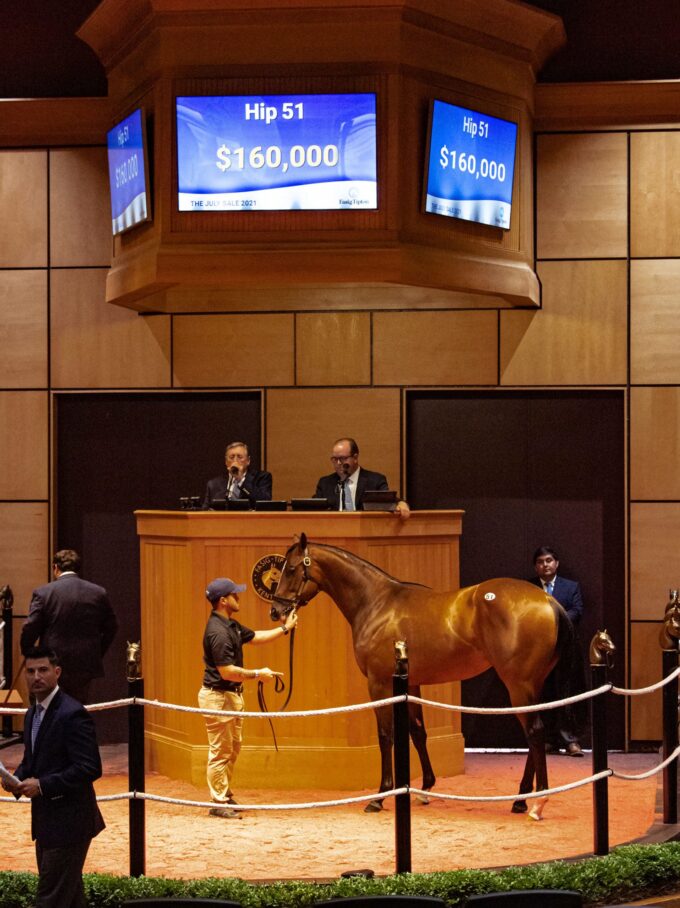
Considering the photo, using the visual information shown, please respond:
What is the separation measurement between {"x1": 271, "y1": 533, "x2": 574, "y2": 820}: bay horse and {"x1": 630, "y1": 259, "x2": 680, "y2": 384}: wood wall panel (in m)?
3.46

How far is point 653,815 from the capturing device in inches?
331

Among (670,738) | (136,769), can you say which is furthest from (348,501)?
(136,769)

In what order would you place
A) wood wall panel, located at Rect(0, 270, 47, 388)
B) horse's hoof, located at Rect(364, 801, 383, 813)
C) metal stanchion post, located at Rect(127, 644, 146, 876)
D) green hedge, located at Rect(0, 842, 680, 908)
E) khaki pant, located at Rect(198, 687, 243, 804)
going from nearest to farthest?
green hedge, located at Rect(0, 842, 680, 908), metal stanchion post, located at Rect(127, 644, 146, 876), khaki pant, located at Rect(198, 687, 243, 804), horse's hoof, located at Rect(364, 801, 383, 813), wood wall panel, located at Rect(0, 270, 47, 388)

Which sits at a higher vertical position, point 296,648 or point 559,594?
point 559,594

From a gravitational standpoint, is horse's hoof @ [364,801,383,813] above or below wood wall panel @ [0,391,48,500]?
below

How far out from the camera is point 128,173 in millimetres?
10453

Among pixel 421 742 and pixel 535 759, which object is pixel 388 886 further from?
pixel 421 742

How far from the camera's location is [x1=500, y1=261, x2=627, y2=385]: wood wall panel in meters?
11.2

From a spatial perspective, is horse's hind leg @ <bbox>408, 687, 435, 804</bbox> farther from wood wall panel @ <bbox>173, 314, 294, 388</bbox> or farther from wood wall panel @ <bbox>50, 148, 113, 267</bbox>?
wood wall panel @ <bbox>50, 148, 113, 267</bbox>

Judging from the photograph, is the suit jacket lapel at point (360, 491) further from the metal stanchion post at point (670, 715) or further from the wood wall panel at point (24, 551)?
the wood wall panel at point (24, 551)

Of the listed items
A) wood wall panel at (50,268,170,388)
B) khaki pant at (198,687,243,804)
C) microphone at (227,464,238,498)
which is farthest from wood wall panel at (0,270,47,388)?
khaki pant at (198,687,243,804)

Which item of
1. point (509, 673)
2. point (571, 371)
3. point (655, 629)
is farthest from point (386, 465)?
point (509, 673)

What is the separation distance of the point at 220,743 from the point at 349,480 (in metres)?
2.56

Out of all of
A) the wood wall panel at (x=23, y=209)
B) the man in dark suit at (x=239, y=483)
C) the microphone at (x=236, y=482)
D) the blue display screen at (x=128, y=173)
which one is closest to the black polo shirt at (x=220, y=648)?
the man in dark suit at (x=239, y=483)
